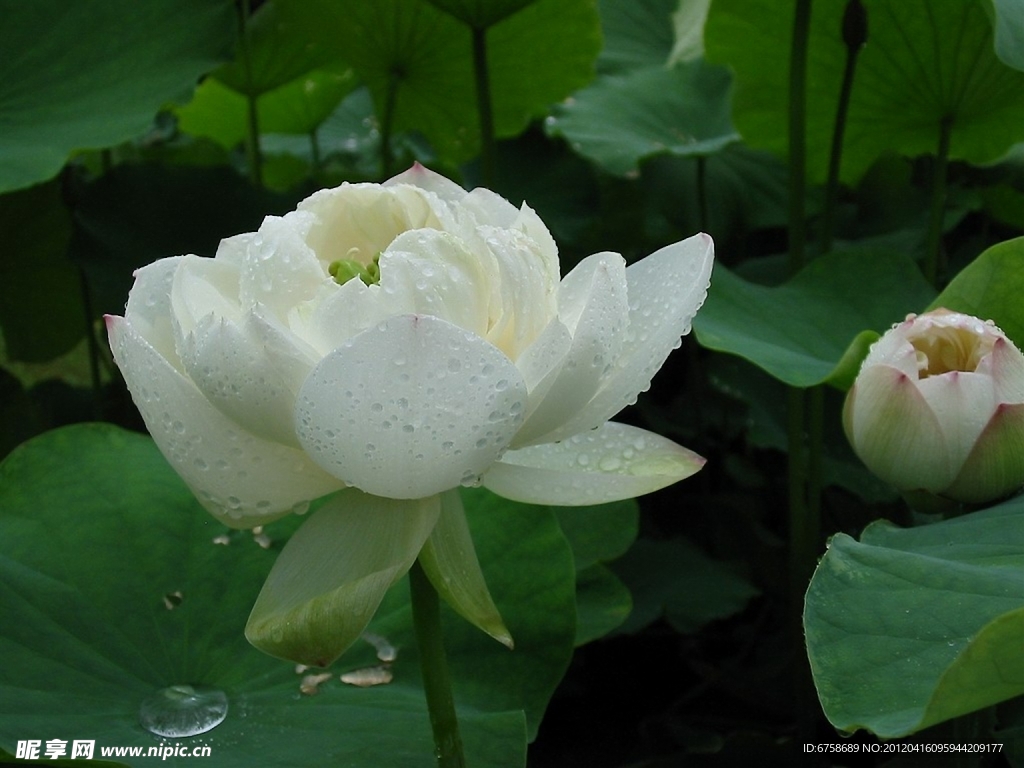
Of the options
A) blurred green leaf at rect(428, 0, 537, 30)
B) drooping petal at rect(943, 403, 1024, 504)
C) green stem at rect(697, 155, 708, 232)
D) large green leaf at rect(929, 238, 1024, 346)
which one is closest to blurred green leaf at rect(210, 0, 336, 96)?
blurred green leaf at rect(428, 0, 537, 30)

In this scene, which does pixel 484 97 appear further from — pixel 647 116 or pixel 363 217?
pixel 363 217

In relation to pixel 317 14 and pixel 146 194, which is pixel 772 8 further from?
pixel 146 194

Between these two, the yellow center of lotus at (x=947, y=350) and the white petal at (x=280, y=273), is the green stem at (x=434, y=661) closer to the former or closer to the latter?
the white petal at (x=280, y=273)

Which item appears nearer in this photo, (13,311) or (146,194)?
(146,194)

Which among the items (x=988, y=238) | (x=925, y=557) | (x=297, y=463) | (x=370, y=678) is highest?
(x=297, y=463)

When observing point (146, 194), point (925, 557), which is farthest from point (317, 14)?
point (925, 557)

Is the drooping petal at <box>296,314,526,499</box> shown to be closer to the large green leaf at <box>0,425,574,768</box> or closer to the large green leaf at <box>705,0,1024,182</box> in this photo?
the large green leaf at <box>0,425,574,768</box>

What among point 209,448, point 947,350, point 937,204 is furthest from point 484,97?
point 209,448

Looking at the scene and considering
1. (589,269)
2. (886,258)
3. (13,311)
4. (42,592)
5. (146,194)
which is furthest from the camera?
(13,311)
